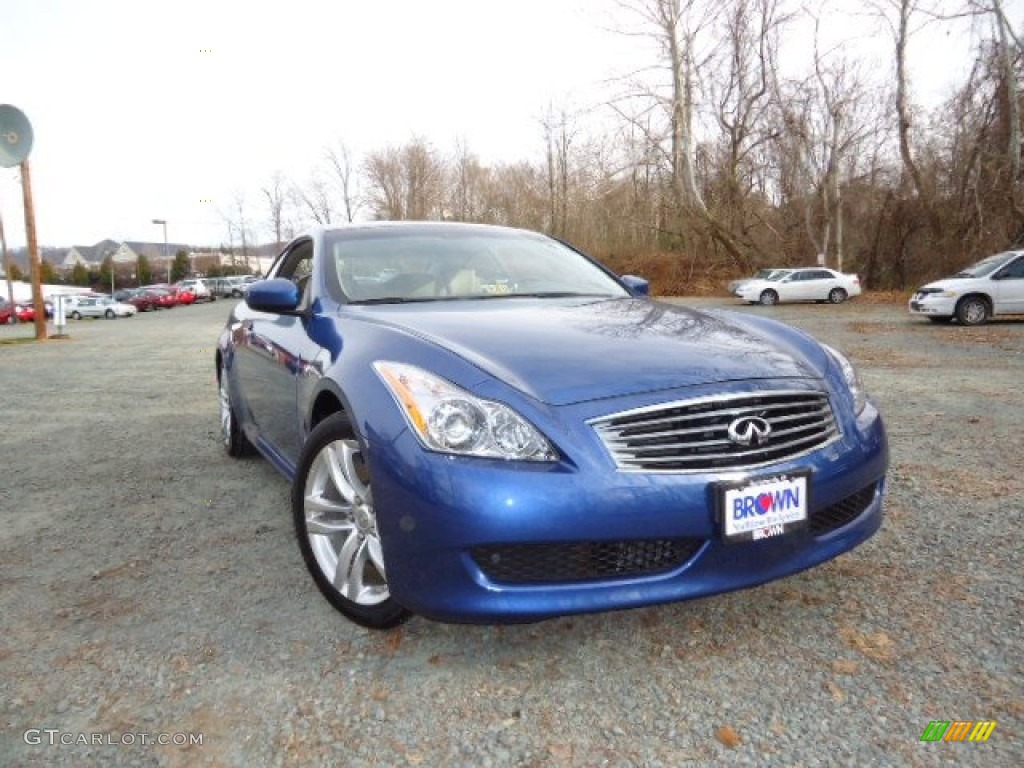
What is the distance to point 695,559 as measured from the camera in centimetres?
183

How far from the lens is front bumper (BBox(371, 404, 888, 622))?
5.72 feet

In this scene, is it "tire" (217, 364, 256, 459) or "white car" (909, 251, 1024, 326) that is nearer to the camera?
"tire" (217, 364, 256, 459)

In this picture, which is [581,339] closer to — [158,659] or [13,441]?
[158,659]

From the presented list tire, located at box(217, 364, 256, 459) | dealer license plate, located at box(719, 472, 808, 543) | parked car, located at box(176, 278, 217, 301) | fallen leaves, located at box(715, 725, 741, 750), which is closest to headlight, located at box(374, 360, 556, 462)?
dealer license plate, located at box(719, 472, 808, 543)

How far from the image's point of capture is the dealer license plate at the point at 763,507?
1807 millimetres

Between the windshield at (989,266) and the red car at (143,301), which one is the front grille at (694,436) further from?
the red car at (143,301)

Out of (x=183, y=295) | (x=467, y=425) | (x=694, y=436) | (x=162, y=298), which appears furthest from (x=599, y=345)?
(x=183, y=295)

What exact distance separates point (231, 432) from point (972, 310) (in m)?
14.2

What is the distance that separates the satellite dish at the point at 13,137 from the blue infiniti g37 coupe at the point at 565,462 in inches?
628

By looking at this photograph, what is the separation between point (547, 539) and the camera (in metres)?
1.74

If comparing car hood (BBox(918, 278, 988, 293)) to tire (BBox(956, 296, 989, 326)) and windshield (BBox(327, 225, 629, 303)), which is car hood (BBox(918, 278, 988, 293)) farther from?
windshield (BBox(327, 225, 629, 303))

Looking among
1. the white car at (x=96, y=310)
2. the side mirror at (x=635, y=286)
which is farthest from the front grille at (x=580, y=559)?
the white car at (x=96, y=310)
